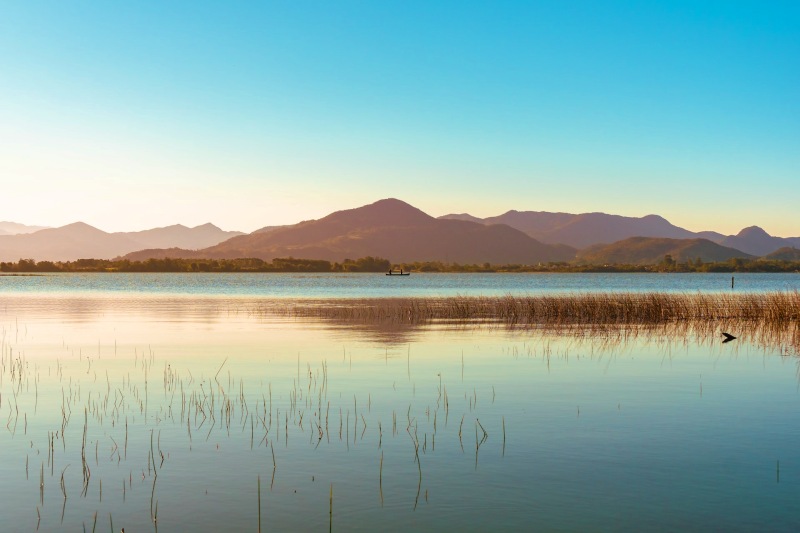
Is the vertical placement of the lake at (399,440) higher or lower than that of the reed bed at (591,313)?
lower

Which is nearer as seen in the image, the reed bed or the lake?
the lake

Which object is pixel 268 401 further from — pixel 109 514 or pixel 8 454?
pixel 109 514

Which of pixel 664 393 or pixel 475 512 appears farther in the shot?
pixel 664 393

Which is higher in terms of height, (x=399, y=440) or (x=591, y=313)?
(x=591, y=313)

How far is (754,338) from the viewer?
3922 centimetres

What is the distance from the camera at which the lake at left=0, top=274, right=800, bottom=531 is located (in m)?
11.8

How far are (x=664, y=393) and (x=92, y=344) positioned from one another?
2551 cm

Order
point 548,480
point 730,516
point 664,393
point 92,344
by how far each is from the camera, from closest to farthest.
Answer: point 730,516, point 548,480, point 664,393, point 92,344

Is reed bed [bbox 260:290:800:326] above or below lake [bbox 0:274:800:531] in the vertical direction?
above

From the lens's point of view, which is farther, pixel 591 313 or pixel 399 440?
pixel 591 313

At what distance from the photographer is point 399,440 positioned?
16438 mm

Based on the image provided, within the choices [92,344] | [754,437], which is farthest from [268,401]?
[92,344]

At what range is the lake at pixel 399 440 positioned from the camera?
1184 centimetres

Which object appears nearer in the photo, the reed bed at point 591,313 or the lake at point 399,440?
the lake at point 399,440
